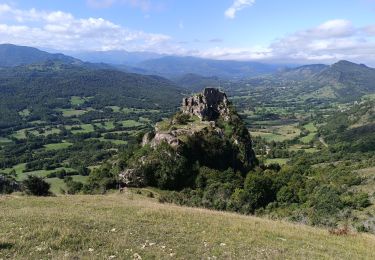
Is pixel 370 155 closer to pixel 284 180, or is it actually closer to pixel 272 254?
pixel 284 180

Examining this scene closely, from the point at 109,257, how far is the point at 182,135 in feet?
218

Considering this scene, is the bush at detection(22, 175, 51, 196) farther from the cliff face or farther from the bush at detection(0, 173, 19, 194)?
the cliff face

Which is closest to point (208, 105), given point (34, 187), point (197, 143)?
point (197, 143)

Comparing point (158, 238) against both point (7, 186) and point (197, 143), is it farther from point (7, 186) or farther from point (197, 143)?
point (197, 143)

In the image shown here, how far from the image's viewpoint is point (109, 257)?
15.3 meters

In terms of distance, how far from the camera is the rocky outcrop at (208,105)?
354ft

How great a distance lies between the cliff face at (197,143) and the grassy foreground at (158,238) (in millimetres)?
45626

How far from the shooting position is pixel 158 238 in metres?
18.9

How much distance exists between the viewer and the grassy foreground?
634 inches

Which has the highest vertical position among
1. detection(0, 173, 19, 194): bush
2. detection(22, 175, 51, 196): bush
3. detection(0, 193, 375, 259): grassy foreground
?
detection(0, 193, 375, 259): grassy foreground

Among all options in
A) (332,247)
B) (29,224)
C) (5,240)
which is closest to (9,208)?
(29,224)

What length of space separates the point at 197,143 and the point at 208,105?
30.4m

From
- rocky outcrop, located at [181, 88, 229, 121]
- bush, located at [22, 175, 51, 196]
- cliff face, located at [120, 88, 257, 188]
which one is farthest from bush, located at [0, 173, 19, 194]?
rocky outcrop, located at [181, 88, 229, 121]

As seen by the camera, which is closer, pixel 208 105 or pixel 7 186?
pixel 7 186
